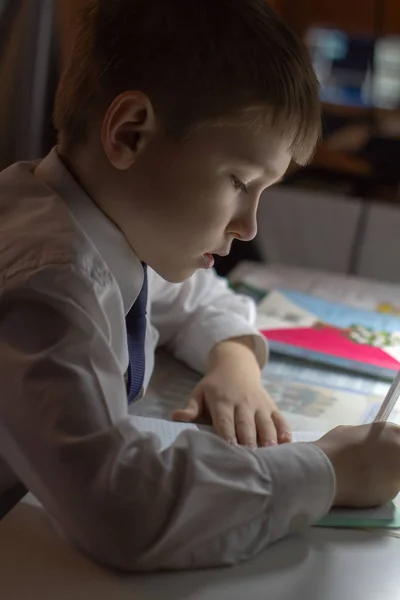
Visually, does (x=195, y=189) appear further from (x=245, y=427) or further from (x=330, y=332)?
(x=330, y=332)

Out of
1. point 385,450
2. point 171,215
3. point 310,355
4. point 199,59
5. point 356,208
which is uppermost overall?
point 199,59

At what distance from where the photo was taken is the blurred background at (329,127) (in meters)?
1.40

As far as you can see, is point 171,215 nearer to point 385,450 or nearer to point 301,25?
point 385,450

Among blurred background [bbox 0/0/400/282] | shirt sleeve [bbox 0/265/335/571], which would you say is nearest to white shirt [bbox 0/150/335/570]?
shirt sleeve [bbox 0/265/335/571]

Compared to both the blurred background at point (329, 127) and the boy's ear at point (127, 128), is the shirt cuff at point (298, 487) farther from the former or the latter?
the blurred background at point (329, 127)

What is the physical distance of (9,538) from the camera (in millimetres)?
597

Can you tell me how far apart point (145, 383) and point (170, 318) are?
15 cm

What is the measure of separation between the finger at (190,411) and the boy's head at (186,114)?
0.15 meters

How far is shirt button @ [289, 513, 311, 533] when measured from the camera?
24.2 inches

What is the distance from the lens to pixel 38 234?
634 mm

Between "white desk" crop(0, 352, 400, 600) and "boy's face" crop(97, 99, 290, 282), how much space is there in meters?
0.24

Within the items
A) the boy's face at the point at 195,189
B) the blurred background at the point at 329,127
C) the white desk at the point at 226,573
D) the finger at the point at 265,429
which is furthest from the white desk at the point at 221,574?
the blurred background at the point at 329,127

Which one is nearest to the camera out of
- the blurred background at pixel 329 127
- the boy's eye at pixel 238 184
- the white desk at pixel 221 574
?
the white desk at pixel 221 574

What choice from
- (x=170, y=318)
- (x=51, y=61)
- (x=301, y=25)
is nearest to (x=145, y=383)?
(x=170, y=318)
